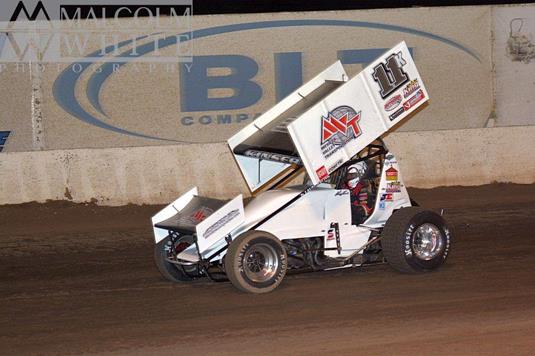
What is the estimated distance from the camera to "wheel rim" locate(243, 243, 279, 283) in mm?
8688

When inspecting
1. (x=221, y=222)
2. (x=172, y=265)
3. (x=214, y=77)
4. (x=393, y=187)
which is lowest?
(x=172, y=265)

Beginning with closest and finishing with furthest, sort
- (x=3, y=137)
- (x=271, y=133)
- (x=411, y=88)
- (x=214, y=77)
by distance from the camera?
(x=411, y=88), (x=271, y=133), (x=3, y=137), (x=214, y=77)

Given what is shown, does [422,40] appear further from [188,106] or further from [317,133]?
[317,133]

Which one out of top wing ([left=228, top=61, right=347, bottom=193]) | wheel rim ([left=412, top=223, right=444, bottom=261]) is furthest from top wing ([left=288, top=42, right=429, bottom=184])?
wheel rim ([left=412, top=223, right=444, bottom=261])

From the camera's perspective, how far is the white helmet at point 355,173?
31.4 feet

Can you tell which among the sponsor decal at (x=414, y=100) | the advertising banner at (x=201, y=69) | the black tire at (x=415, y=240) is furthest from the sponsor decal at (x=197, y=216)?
the advertising banner at (x=201, y=69)

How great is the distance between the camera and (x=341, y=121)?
29.3 feet

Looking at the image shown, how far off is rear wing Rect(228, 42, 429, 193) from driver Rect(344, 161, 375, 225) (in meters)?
0.55

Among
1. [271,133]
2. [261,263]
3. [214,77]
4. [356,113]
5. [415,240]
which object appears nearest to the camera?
[261,263]

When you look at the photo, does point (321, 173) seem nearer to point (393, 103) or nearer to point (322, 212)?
point (322, 212)

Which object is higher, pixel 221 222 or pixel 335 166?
pixel 335 166

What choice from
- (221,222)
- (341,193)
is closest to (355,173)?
(341,193)

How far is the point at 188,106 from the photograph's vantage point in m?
15.6

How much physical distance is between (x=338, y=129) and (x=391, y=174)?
95 centimetres
